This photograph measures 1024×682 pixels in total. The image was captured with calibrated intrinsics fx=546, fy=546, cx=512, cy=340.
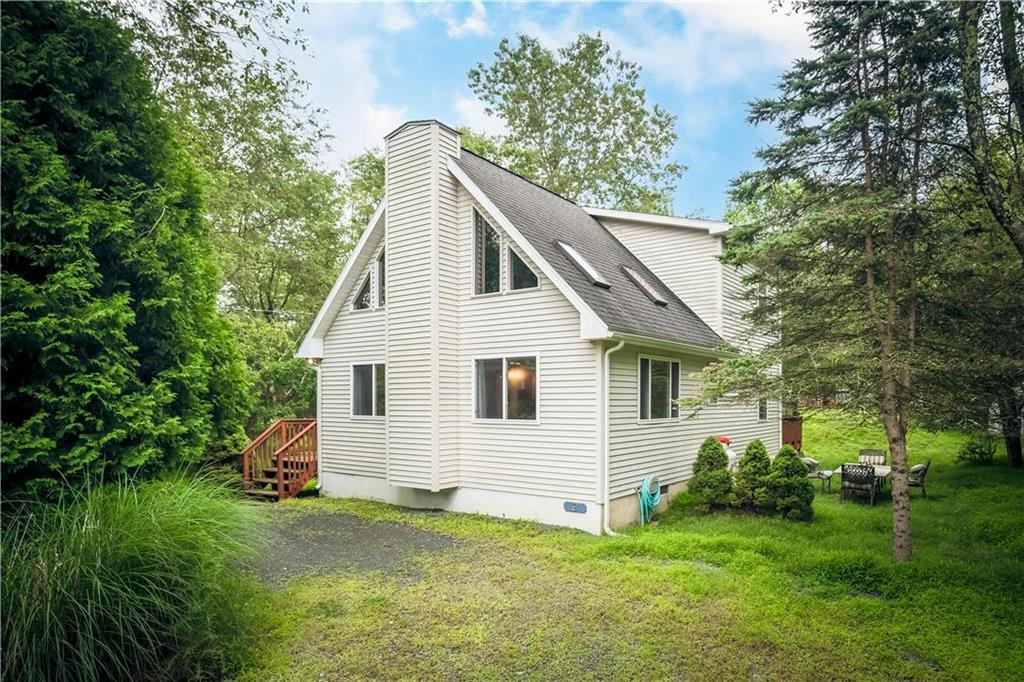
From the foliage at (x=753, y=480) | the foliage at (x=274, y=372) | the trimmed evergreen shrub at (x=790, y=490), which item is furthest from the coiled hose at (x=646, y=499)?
the foliage at (x=274, y=372)

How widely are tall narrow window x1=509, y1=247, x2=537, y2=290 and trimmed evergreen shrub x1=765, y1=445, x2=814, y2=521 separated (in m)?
5.31

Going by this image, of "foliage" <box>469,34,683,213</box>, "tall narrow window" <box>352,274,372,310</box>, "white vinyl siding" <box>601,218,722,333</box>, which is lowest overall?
"tall narrow window" <box>352,274,372,310</box>

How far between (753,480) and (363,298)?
8480mm

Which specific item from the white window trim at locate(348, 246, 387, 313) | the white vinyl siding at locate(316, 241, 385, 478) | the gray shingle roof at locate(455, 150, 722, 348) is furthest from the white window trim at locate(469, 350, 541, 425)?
the white window trim at locate(348, 246, 387, 313)

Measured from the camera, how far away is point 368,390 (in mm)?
11641

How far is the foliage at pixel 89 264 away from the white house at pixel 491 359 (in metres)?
4.93

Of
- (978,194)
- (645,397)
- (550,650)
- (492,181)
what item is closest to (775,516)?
(645,397)

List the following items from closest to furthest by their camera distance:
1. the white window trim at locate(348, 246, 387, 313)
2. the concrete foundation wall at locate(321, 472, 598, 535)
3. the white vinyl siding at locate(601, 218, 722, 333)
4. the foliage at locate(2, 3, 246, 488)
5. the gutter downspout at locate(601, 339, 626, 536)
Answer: the foliage at locate(2, 3, 246, 488) < the gutter downspout at locate(601, 339, 626, 536) < the concrete foundation wall at locate(321, 472, 598, 535) < the white window trim at locate(348, 246, 387, 313) < the white vinyl siding at locate(601, 218, 722, 333)

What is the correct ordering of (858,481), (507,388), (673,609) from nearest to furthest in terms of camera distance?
1. (673,609)
2. (507,388)
3. (858,481)

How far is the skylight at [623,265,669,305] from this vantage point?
1141 cm

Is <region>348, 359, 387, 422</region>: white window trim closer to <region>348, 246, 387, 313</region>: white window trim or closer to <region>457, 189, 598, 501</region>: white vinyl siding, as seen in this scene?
<region>348, 246, 387, 313</region>: white window trim

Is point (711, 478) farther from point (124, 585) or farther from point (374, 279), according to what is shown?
point (124, 585)

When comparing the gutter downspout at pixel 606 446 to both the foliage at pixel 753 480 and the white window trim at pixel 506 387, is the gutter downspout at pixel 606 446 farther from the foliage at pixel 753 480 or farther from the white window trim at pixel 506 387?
the foliage at pixel 753 480

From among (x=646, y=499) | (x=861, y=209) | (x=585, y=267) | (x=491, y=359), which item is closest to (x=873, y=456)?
(x=646, y=499)
